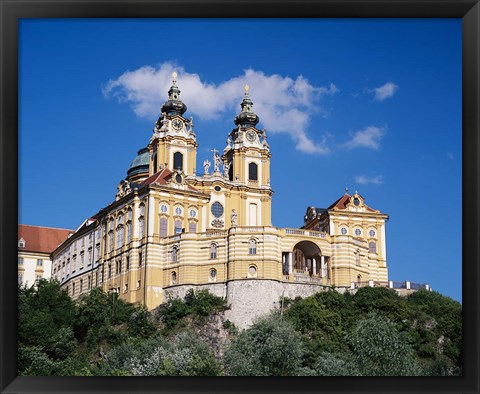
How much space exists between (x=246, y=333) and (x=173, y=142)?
71.5ft

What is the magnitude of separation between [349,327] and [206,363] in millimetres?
17833

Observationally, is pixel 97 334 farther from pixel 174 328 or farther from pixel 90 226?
pixel 90 226

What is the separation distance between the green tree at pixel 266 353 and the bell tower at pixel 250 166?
20.1m

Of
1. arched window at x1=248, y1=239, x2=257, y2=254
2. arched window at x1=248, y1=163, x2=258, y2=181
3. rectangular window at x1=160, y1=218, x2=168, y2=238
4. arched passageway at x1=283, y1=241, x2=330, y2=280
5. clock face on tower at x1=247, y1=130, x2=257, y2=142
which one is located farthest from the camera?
clock face on tower at x1=247, y1=130, x2=257, y2=142

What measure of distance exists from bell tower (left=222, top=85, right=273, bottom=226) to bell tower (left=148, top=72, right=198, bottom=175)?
3.44 meters

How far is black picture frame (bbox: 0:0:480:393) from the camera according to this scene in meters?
11.7

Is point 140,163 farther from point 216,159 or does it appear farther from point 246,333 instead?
point 246,333

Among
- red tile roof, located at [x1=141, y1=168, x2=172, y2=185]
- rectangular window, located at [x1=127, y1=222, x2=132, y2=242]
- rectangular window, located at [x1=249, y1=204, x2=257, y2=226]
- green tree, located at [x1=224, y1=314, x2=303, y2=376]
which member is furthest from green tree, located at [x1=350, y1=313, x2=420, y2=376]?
rectangular window, located at [x1=249, y1=204, x2=257, y2=226]

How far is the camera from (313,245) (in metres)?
51.1

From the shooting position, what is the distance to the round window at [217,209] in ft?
184

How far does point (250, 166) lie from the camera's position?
59656 mm

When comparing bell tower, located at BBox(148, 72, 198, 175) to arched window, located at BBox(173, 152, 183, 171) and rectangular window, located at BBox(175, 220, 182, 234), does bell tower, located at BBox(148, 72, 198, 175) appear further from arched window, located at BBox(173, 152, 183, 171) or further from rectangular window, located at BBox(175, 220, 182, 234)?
rectangular window, located at BBox(175, 220, 182, 234)
